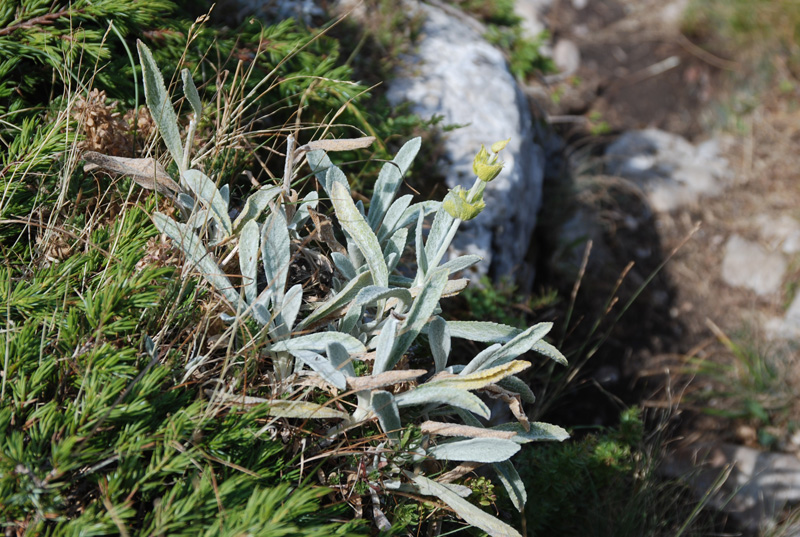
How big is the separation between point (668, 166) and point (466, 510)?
3612 mm

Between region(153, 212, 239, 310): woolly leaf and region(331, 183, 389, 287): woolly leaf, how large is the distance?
1.19ft

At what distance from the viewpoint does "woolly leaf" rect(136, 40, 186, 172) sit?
1.66 m

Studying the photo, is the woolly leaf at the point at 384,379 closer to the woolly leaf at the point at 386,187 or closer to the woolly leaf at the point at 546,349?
the woolly leaf at the point at 546,349

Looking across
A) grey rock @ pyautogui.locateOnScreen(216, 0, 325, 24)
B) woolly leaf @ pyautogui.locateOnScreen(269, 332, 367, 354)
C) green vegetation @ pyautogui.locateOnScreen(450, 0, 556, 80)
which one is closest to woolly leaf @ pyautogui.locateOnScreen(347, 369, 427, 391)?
woolly leaf @ pyautogui.locateOnScreen(269, 332, 367, 354)

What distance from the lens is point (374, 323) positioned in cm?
179

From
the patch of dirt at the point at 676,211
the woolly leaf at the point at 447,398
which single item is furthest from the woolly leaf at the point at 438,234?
the patch of dirt at the point at 676,211

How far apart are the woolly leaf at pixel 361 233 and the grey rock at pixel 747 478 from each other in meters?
1.92

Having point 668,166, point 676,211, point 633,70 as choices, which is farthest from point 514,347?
point 633,70

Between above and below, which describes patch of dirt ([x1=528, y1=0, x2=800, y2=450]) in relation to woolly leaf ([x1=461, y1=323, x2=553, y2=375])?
below

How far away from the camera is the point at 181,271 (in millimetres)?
1616

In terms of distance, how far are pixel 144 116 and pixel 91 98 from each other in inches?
7.0

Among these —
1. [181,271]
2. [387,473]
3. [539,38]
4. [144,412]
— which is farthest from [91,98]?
[539,38]

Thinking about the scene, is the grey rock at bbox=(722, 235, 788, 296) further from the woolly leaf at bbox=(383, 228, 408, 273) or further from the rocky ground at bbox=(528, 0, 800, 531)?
the woolly leaf at bbox=(383, 228, 408, 273)

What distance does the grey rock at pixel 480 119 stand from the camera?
2873 mm
